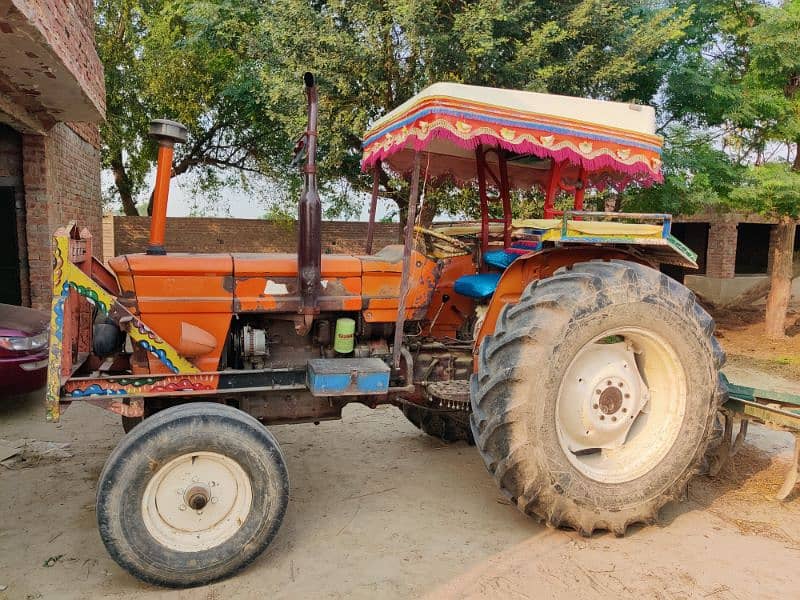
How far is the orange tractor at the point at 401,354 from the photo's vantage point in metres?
3.05

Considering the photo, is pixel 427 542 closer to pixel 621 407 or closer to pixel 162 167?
pixel 621 407

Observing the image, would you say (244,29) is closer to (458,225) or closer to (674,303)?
(458,225)

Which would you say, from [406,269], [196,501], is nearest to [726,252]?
[406,269]

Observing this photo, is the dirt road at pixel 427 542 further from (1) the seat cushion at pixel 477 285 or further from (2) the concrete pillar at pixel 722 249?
(2) the concrete pillar at pixel 722 249

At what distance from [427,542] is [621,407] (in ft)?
4.59

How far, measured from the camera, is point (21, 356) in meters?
5.78

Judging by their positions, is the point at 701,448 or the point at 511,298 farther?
the point at 511,298

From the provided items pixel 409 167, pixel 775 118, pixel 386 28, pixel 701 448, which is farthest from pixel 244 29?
pixel 701 448

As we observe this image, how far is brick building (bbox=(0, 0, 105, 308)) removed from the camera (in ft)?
17.4

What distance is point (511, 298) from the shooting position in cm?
400

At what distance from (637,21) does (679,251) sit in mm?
7227

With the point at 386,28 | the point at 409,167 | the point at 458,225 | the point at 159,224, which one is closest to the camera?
the point at 159,224

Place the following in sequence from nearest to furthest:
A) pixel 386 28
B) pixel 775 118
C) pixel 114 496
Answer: pixel 114 496
pixel 775 118
pixel 386 28

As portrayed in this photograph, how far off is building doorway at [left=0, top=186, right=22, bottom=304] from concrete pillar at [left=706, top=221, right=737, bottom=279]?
1308cm
